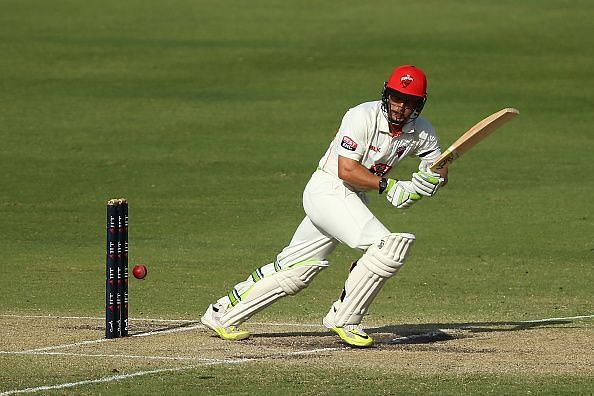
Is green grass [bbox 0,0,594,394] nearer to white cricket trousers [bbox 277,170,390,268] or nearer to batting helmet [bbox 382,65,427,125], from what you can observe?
white cricket trousers [bbox 277,170,390,268]

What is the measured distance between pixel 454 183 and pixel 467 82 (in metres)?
9.37

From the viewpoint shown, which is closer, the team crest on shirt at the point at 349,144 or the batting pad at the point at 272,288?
the team crest on shirt at the point at 349,144

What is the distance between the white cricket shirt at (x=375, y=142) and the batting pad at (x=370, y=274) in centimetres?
62

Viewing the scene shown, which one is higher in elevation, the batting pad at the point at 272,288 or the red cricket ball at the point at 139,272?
the red cricket ball at the point at 139,272

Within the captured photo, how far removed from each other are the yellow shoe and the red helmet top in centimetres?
152

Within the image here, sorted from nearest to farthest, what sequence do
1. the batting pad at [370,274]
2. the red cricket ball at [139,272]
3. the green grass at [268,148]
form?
the batting pad at [370,274]
the red cricket ball at [139,272]
the green grass at [268,148]

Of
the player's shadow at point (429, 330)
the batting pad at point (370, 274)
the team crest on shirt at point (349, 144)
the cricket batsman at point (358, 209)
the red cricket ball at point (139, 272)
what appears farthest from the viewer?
the red cricket ball at point (139, 272)

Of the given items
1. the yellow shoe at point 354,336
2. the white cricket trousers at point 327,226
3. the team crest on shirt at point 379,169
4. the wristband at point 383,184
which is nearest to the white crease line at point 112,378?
the yellow shoe at point 354,336

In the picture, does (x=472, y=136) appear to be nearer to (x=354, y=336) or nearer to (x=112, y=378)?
(x=354, y=336)

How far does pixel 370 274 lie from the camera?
28.2 feet

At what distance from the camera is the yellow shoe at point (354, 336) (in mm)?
8711

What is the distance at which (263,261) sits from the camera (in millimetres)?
13781

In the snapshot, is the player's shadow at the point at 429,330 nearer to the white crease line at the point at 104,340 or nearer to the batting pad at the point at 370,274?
the batting pad at the point at 370,274

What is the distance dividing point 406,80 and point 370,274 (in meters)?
1.24
